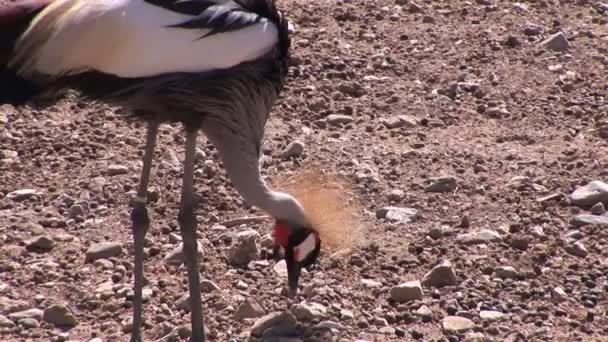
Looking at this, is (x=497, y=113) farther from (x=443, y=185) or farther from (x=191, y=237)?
(x=191, y=237)

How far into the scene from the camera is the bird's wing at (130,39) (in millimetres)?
5168

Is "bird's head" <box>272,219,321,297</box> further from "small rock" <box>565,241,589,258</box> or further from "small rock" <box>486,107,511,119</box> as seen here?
"small rock" <box>486,107,511,119</box>

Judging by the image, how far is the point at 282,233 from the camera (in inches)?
228

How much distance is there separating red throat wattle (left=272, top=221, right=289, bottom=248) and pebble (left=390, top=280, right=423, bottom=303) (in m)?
0.59

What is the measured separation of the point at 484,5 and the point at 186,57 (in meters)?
4.60

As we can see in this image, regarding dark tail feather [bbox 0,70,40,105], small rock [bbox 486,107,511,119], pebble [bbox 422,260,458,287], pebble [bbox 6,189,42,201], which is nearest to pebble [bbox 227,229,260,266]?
pebble [bbox 422,260,458,287]

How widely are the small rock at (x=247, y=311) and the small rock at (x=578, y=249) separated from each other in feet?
5.27

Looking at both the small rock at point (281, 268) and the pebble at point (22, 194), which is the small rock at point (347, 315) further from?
the pebble at point (22, 194)

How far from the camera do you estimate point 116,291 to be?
19.8 feet

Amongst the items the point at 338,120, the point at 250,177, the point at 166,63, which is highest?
the point at 166,63

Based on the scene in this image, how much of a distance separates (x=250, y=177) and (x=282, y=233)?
297 mm

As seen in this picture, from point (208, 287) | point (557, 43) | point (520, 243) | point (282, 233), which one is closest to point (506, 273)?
point (520, 243)

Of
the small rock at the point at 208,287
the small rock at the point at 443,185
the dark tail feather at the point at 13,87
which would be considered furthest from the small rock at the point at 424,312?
the dark tail feather at the point at 13,87

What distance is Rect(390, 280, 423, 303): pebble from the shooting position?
5965 mm
